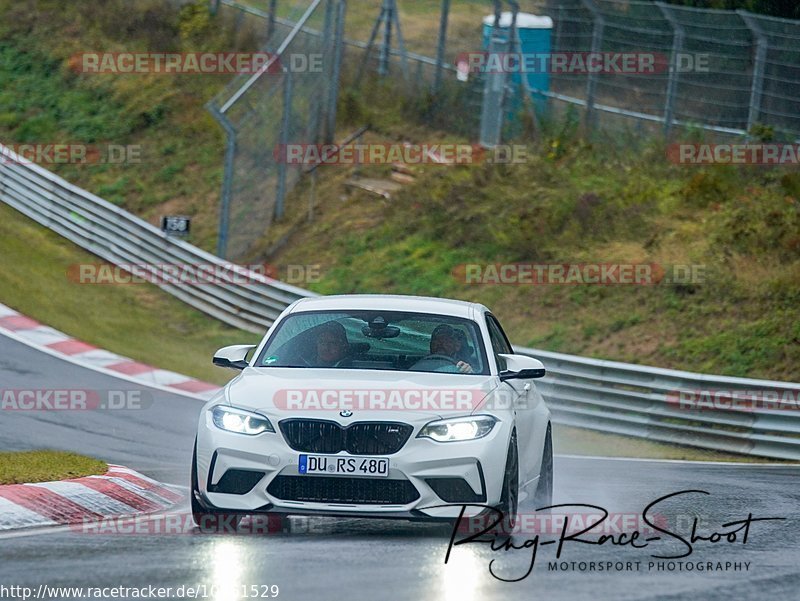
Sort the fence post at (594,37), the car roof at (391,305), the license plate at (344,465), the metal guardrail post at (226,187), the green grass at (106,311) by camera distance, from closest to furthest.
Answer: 1. the license plate at (344,465)
2. the car roof at (391,305)
3. the green grass at (106,311)
4. the metal guardrail post at (226,187)
5. the fence post at (594,37)

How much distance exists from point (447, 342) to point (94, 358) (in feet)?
36.1

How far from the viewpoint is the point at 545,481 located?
10133 millimetres

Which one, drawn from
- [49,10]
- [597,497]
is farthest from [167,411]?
[49,10]

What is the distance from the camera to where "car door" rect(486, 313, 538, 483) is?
8.95m

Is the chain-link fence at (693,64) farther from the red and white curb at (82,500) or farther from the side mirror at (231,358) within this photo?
the side mirror at (231,358)

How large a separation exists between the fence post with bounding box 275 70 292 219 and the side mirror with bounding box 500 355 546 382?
1797cm

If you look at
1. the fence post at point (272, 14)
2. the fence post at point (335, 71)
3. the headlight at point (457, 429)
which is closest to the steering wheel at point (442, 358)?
the headlight at point (457, 429)

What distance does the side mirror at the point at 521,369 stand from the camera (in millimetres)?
9172

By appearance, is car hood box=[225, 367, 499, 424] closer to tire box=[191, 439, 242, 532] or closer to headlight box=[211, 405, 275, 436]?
headlight box=[211, 405, 275, 436]

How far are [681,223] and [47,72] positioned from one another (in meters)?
20.6

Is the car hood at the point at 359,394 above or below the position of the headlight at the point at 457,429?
above

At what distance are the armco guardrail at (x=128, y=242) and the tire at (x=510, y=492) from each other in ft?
44.0

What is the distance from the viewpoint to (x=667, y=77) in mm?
25141

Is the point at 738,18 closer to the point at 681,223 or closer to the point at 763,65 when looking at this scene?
the point at 763,65
